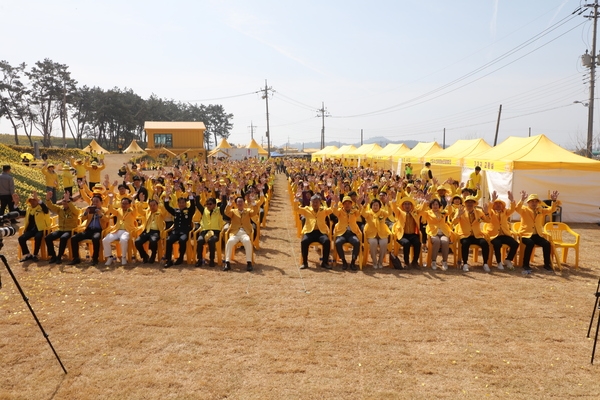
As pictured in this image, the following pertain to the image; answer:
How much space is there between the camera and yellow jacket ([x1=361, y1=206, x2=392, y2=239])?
7465mm

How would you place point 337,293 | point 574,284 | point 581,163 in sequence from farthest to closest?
1. point 581,163
2. point 574,284
3. point 337,293

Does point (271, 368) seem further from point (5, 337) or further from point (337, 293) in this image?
point (5, 337)

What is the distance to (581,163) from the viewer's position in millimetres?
11961

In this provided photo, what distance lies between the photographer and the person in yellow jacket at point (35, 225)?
7531 mm

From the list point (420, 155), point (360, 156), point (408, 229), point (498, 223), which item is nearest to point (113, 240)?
point (408, 229)

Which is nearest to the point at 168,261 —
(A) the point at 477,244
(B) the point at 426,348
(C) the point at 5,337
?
(C) the point at 5,337

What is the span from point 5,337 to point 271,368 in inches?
114

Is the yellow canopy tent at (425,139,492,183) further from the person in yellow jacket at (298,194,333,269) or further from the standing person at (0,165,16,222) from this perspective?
the standing person at (0,165,16,222)

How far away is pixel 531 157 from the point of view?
1232cm

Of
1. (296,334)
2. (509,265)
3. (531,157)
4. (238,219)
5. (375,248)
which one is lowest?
(296,334)

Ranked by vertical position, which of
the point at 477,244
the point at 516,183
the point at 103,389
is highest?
the point at 516,183

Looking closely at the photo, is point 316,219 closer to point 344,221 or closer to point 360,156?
point 344,221

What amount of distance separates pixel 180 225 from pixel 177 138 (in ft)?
136

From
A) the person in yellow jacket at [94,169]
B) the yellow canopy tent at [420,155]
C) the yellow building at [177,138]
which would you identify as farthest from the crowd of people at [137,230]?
the yellow building at [177,138]
